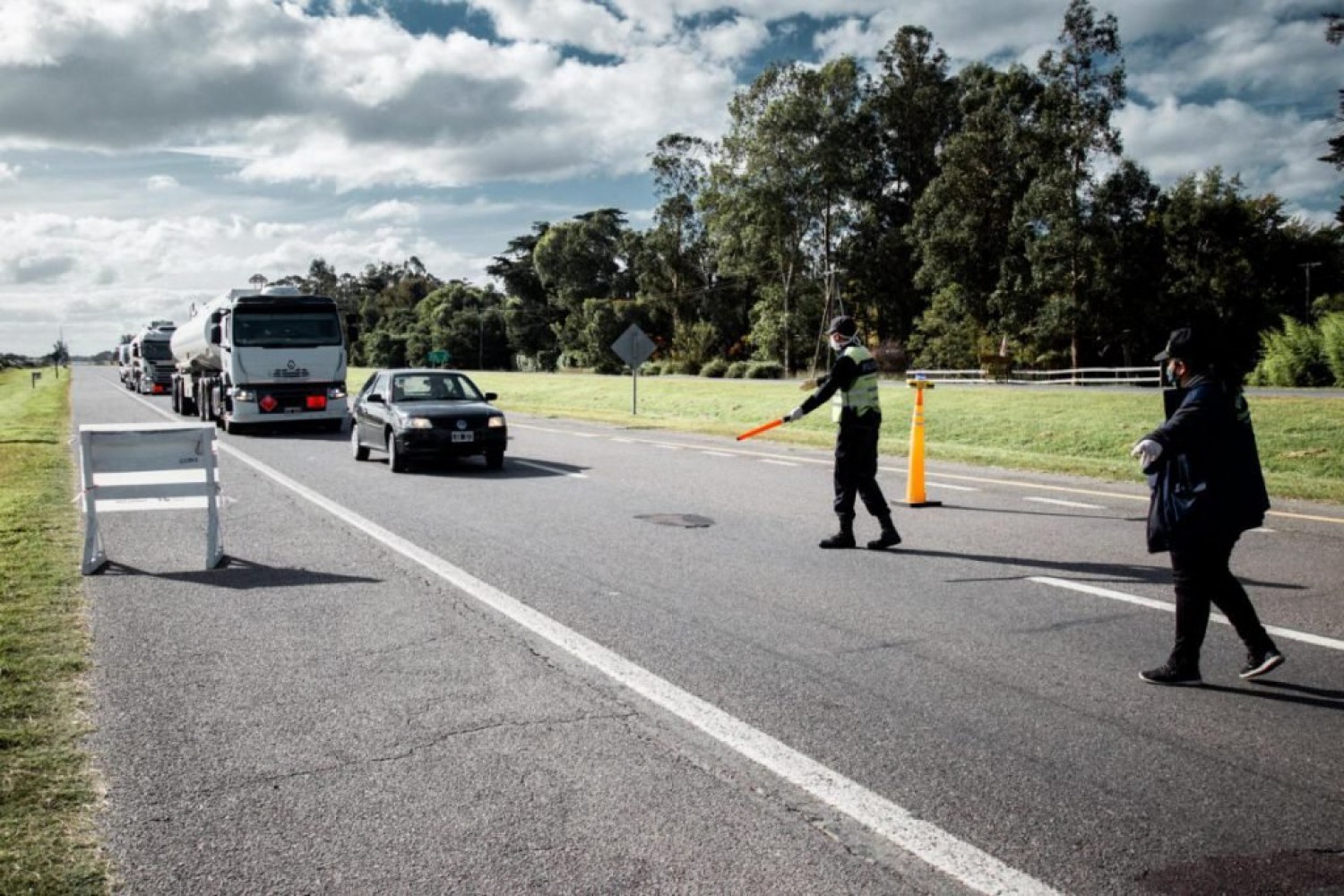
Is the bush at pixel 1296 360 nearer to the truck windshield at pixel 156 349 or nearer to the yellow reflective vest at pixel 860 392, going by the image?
the yellow reflective vest at pixel 860 392

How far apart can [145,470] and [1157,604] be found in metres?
7.35

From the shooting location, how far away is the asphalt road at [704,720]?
3260 mm

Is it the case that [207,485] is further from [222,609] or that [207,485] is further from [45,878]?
[45,878]

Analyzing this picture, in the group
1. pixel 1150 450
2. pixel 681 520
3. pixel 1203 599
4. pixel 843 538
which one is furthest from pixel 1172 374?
pixel 681 520

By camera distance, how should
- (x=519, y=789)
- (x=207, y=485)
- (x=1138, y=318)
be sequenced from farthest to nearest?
(x=1138, y=318) < (x=207, y=485) < (x=519, y=789)

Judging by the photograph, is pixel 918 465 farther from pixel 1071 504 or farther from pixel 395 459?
pixel 395 459

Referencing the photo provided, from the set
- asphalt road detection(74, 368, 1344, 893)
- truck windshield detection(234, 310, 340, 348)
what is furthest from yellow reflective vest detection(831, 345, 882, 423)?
truck windshield detection(234, 310, 340, 348)

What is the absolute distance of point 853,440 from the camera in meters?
8.84

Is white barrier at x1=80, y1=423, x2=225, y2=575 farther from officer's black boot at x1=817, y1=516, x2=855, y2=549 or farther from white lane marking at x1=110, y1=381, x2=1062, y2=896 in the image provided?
officer's black boot at x1=817, y1=516, x2=855, y2=549

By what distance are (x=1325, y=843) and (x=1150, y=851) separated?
0.57 meters

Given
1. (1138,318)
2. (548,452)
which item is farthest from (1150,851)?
(1138,318)

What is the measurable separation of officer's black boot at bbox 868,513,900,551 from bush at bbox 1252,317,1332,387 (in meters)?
23.7

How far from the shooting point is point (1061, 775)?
387 centimetres

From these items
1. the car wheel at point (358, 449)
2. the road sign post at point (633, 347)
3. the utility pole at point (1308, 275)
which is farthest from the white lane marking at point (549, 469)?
the utility pole at point (1308, 275)
